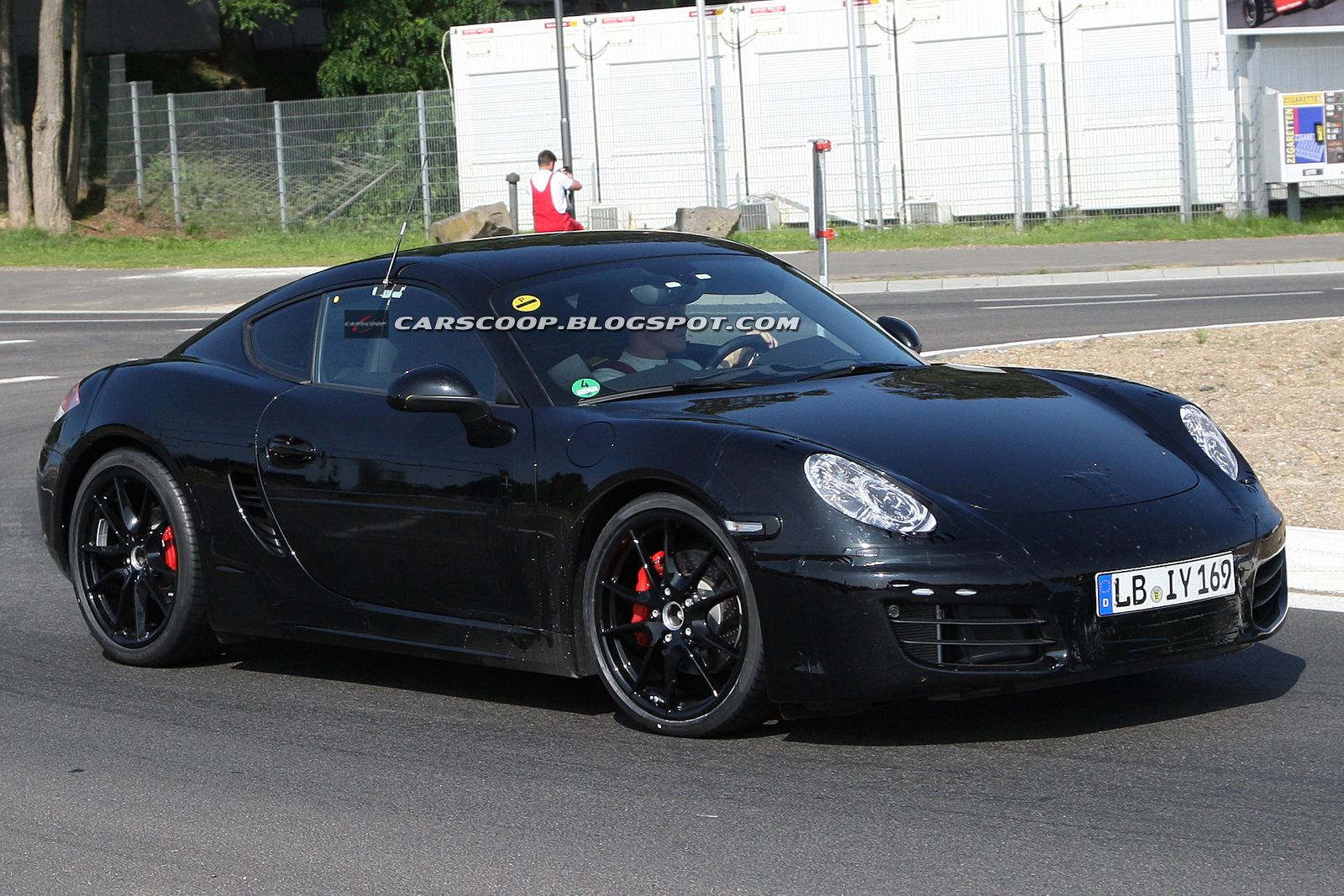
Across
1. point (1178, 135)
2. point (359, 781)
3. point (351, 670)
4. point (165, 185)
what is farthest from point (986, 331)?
point (165, 185)

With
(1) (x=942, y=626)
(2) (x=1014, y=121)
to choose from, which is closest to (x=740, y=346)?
(1) (x=942, y=626)

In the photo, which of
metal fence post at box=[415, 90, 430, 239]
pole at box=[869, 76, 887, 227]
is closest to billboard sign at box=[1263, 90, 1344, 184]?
pole at box=[869, 76, 887, 227]

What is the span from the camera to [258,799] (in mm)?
4598

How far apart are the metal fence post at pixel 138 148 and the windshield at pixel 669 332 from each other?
29972 mm

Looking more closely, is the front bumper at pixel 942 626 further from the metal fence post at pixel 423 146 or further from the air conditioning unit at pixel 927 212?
the metal fence post at pixel 423 146

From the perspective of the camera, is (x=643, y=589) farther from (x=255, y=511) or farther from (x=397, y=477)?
(x=255, y=511)

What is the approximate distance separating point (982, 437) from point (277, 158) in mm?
29251

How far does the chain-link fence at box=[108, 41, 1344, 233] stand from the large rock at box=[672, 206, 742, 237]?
10.5 ft

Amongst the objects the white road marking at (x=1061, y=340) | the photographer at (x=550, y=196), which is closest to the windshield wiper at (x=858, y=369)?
the white road marking at (x=1061, y=340)

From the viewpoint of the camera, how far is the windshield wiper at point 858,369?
5.54m

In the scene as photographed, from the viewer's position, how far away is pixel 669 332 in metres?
5.56

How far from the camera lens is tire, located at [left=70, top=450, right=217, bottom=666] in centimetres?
605

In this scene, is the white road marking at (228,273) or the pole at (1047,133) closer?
the white road marking at (228,273)

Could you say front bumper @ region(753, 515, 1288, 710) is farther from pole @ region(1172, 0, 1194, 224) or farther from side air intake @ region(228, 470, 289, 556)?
pole @ region(1172, 0, 1194, 224)
